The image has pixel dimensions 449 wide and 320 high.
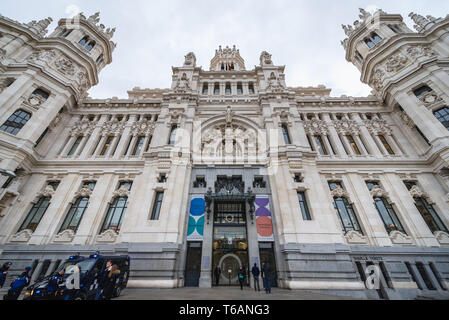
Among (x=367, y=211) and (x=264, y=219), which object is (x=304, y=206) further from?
(x=367, y=211)

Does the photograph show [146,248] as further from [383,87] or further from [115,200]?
[383,87]

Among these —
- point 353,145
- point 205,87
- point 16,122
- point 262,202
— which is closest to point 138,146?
point 16,122

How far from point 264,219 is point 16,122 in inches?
1008

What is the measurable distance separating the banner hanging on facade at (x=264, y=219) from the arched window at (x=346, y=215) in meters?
6.61

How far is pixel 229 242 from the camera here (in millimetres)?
15852

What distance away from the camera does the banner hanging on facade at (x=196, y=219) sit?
15758 mm

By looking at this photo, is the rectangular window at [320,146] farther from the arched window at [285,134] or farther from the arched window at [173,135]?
the arched window at [173,135]

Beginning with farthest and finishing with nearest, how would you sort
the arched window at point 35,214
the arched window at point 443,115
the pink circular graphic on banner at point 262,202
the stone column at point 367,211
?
the arched window at point 443,115 < the pink circular graphic on banner at point 262,202 < the arched window at point 35,214 < the stone column at point 367,211

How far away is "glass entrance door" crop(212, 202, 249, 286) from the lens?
588 inches

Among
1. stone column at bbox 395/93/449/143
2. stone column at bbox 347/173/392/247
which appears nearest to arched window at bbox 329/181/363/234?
stone column at bbox 347/173/392/247

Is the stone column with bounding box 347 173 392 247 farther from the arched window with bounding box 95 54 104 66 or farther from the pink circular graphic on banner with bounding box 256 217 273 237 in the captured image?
the arched window with bounding box 95 54 104 66

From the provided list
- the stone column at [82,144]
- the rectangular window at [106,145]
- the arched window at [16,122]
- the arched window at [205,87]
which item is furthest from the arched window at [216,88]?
the arched window at [16,122]

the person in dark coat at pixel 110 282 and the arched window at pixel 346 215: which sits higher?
the arched window at pixel 346 215
